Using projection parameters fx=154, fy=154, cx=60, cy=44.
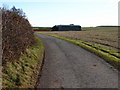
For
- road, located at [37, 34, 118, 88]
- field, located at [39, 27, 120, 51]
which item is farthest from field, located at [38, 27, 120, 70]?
road, located at [37, 34, 118, 88]

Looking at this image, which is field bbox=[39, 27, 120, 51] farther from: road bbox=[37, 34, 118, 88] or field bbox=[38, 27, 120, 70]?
road bbox=[37, 34, 118, 88]

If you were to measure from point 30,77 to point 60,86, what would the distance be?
1.69 m

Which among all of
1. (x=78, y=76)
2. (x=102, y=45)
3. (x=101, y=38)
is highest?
(x=101, y=38)

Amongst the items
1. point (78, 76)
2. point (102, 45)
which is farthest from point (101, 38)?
point (78, 76)

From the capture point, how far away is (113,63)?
35.1 ft

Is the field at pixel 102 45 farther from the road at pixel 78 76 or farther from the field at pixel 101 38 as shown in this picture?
the road at pixel 78 76

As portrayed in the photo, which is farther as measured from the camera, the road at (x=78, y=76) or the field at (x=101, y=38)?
the field at (x=101, y=38)

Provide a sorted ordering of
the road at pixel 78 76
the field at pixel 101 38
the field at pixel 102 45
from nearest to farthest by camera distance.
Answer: the road at pixel 78 76 → the field at pixel 102 45 → the field at pixel 101 38

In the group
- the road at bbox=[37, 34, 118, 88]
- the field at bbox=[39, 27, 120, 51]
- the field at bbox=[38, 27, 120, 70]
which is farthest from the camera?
the field at bbox=[39, 27, 120, 51]

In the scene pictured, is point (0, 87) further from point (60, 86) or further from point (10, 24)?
point (10, 24)

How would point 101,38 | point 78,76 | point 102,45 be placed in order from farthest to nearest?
point 101,38 → point 102,45 → point 78,76

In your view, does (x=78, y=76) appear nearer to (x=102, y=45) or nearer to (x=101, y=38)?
(x=102, y=45)

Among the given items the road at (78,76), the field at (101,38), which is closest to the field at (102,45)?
the field at (101,38)

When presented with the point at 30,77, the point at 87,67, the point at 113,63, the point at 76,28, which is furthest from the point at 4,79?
the point at 76,28
